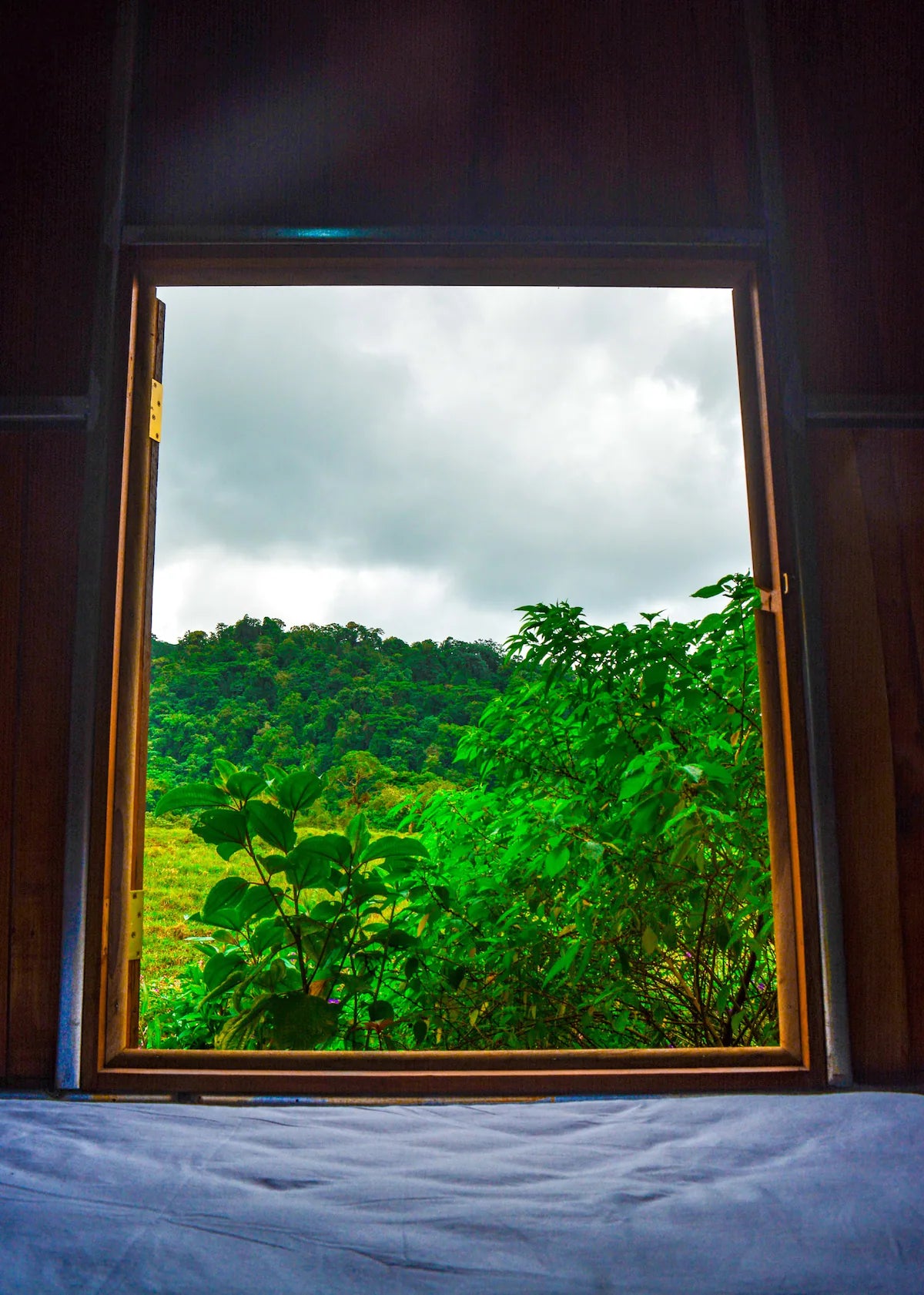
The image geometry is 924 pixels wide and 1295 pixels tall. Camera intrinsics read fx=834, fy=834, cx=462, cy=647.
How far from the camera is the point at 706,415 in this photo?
12.5 ft

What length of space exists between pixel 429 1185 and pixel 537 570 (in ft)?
20.0

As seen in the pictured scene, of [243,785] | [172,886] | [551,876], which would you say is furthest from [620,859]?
[172,886]

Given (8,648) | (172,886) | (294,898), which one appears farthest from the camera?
(172,886)

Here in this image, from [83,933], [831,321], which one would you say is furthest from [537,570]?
[83,933]

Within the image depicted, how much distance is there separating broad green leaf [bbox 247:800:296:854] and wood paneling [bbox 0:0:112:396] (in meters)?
0.95

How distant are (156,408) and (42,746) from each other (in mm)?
807

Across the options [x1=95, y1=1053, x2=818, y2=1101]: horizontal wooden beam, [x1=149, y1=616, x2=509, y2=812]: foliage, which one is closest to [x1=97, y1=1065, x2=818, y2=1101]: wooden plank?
[x1=95, y1=1053, x2=818, y2=1101]: horizontal wooden beam

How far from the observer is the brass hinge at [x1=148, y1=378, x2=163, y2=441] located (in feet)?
5.91

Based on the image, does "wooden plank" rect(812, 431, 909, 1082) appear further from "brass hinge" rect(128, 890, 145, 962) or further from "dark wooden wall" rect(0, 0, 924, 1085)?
"brass hinge" rect(128, 890, 145, 962)

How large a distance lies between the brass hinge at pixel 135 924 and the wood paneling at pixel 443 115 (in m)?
1.32

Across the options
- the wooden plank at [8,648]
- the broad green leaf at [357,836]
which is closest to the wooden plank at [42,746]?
the wooden plank at [8,648]

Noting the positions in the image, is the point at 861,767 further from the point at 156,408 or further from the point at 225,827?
the point at 156,408

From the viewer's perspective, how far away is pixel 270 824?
1.91m

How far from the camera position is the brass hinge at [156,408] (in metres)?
1.80
